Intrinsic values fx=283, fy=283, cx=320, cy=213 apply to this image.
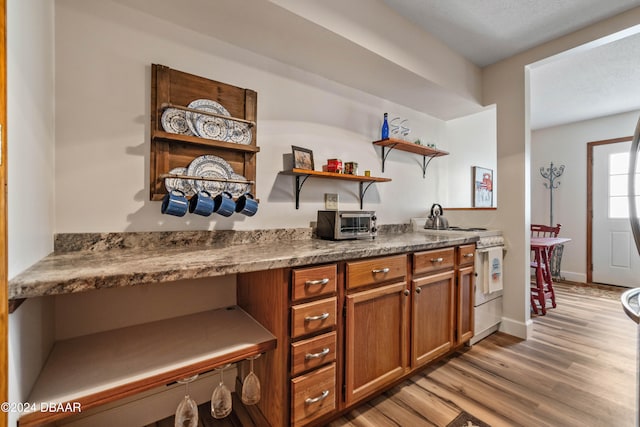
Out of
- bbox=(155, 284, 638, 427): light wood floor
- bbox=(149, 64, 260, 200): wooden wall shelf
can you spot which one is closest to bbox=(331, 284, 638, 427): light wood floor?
bbox=(155, 284, 638, 427): light wood floor

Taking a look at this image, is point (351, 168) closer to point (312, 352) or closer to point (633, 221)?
point (312, 352)

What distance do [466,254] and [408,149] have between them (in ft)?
3.57

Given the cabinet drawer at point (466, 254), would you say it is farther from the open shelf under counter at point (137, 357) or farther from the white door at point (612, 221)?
the white door at point (612, 221)

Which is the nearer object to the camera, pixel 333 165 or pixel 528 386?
pixel 528 386

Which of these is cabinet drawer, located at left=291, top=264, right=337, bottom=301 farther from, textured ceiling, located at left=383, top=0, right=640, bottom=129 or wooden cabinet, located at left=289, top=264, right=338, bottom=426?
textured ceiling, located at left=383, top=0, right=640, bottom=129

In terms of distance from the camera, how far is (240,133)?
1.70 m

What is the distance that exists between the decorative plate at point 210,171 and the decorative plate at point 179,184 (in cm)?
2

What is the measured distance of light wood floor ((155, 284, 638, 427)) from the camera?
150cm

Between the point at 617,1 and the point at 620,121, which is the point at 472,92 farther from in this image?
the point at 620,121

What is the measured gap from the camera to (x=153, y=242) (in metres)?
1.46

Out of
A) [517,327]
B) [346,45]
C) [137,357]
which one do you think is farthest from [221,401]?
[517,327]

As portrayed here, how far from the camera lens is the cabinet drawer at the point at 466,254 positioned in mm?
2092

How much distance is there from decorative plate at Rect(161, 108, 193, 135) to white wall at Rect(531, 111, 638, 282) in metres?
5.42

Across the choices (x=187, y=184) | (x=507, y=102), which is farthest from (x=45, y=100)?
(x=507, y=102)
